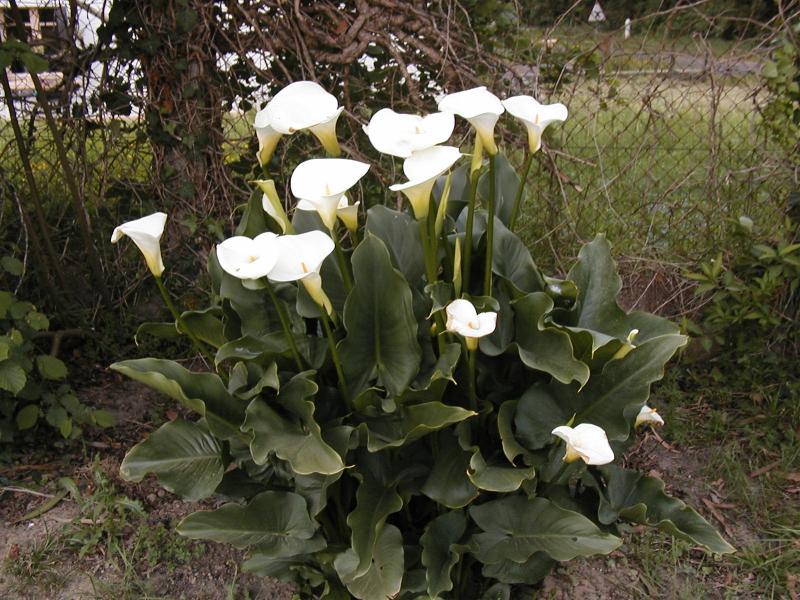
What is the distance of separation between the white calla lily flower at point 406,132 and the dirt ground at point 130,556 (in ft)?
4.37

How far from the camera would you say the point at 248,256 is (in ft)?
5.04

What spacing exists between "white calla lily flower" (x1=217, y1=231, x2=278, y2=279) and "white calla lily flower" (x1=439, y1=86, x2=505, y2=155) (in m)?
0.45

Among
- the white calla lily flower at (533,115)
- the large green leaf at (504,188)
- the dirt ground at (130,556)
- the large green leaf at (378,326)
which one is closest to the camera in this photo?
the white calla lily flower at (533,115)

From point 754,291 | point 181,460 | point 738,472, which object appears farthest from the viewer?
point 754,291

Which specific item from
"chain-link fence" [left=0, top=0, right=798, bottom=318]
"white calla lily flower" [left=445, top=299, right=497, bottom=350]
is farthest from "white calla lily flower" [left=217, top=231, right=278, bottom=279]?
"chain-link fence" [left=0, top=0, right=798, bottom=318]

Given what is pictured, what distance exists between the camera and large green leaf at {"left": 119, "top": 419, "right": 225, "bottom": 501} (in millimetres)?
1816

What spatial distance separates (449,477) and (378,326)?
0.39 m

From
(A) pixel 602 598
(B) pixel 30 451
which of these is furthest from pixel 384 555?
(B) pixel 30 451

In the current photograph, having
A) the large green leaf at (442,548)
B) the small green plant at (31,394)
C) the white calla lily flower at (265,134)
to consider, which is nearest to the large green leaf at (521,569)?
the large green leaf at (442,548)

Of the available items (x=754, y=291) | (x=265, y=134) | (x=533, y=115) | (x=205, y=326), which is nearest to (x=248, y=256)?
(x=265, y=134)

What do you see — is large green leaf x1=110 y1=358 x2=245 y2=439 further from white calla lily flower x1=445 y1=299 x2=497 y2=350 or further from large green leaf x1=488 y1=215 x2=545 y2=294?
large green leaf x1=488 y1=215 x2=545 y2=294

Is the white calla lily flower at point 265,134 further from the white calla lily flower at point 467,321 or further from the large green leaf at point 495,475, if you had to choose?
the large green leaf at point 495,475

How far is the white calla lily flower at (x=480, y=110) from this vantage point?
1.53m

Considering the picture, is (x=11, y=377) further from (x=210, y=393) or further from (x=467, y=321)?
(x=467, y=321)
